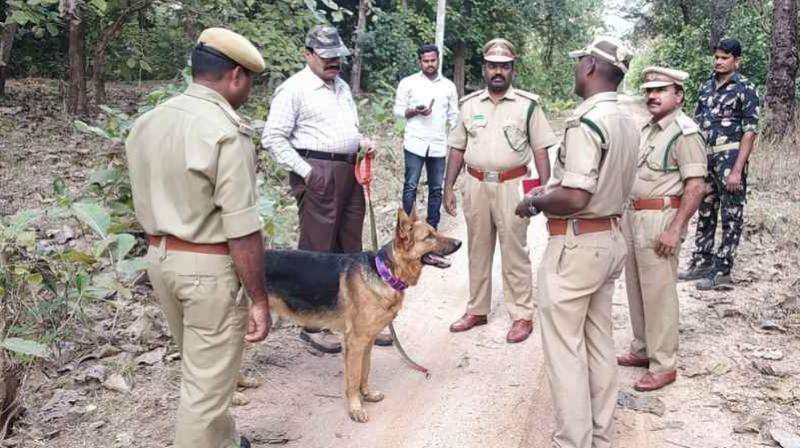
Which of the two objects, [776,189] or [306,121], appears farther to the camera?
[776,189]

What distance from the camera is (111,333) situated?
190 inches

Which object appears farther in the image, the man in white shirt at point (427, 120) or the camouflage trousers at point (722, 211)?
the man in white shirt at point (427, 120)

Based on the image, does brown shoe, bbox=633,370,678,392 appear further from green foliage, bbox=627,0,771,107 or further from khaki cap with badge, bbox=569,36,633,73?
green foliage, bbox=627,0,771,107

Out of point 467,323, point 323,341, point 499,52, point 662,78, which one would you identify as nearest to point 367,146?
point 499,52

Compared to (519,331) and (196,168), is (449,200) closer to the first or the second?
(519,331)

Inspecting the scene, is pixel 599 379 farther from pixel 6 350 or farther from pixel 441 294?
pixel 6 350

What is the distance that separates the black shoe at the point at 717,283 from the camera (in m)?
6.39

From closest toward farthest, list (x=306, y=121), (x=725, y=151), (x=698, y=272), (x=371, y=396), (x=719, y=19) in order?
(x=371, y=396)
(x=306, y=121)
(x=725, y=151)
(x=698, y=272)
(x=719, y=19)

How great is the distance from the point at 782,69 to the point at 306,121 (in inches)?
322

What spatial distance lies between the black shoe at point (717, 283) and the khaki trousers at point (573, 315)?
10.5 ft

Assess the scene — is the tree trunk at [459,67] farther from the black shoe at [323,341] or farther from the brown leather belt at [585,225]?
the brown leather belt at [585,225]

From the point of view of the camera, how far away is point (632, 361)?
4949 mm

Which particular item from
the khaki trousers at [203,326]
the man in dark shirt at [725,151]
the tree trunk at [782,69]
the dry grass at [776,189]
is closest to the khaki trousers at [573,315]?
the khaki trousers at [203,326]

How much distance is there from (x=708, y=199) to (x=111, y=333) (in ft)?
18.3
